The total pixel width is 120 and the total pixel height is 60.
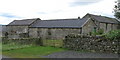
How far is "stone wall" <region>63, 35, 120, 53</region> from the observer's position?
60.1 ft

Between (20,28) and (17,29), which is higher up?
(20,28)

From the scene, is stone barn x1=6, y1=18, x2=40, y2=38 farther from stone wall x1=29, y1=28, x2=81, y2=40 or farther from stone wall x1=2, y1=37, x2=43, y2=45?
A: stone wall x1=2, y1=37, x2=43, y2=45

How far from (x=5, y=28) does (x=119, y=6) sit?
33.6 meters

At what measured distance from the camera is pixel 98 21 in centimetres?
4547

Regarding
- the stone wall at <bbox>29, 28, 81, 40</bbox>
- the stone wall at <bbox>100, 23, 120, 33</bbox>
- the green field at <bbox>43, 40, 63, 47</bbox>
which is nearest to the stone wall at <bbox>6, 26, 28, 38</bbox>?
the stone wall at <bbox>29, 28, 81, 40</bbox>

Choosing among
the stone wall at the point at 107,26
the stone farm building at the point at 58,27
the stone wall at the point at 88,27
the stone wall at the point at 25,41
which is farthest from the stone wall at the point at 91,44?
the stone wall at the point at 107,26

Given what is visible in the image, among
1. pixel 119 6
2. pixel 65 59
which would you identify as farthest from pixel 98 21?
pixel 65 59

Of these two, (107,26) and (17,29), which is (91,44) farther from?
(17,29)

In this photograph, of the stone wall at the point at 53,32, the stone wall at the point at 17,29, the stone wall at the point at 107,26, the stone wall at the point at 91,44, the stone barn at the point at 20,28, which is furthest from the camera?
the stone wall at the point at 107,26

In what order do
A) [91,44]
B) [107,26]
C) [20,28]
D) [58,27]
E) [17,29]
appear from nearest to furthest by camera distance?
1. [91,44]
2. [58,27]
3. [20,28]
4. [17,29]
5. [107,26]

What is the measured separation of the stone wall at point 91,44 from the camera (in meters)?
18.3

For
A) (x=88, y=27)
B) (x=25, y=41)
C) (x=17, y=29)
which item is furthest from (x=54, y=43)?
(x=17, y=29)

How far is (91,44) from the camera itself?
20.0 meters

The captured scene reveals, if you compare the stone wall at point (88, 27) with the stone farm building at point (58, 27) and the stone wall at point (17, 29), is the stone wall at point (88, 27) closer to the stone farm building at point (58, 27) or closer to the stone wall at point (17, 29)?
the stone farm building at point (58, 27)
